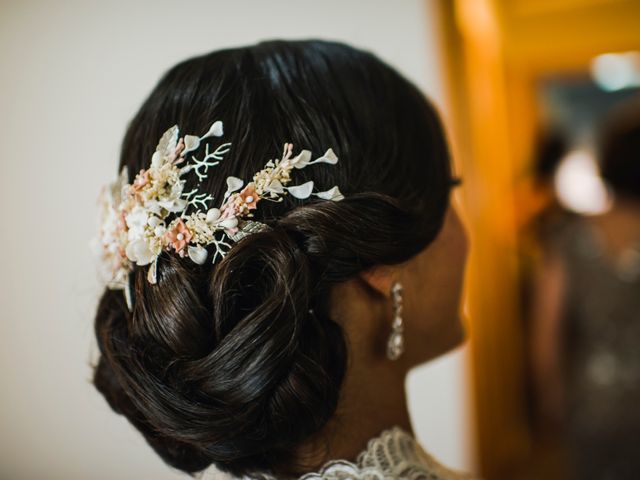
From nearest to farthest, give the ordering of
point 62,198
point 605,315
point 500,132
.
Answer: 1. point 62,198
2. point 605,315
3. point 500,132

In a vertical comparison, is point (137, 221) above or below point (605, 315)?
above

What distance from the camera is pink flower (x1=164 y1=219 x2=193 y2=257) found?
58cm

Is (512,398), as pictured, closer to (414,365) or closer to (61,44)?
(414,365)

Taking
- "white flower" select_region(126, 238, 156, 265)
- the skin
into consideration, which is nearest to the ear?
the skin

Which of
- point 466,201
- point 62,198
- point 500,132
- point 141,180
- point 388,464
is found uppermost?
point 141,180

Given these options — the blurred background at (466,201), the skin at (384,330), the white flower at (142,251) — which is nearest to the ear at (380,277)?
the skin at (384,330)

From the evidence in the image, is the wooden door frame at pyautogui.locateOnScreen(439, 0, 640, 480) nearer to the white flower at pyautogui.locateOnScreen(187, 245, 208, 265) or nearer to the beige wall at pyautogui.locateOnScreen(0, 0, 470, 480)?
the beige wall at pyautogui.locateOnScreen(0, 0, 470, 480)

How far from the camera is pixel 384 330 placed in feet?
2.28

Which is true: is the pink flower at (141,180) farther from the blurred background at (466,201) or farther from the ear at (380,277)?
the blurred background at (466,201)

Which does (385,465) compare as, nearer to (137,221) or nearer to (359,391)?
(359,391)

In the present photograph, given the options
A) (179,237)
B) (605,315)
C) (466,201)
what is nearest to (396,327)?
(179,237)

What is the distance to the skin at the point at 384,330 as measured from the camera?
0.66 meters

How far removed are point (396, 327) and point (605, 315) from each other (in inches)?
51.4

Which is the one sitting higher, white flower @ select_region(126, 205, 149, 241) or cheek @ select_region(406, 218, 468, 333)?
white flower @ select_region(126, 205, 149, 241)
